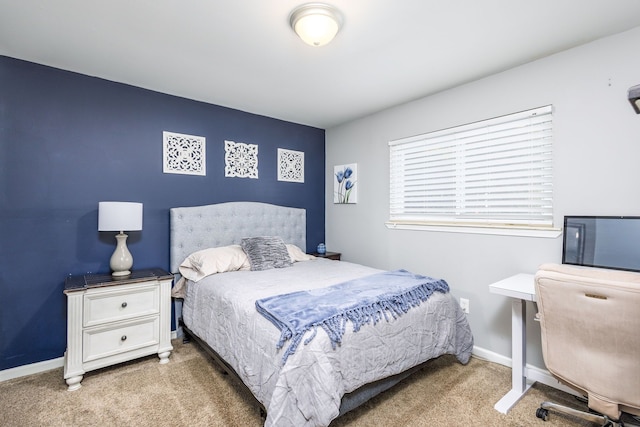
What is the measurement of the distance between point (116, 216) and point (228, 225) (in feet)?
3.60

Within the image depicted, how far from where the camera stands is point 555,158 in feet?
7.41

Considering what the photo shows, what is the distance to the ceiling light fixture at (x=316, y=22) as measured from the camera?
1.74 metres

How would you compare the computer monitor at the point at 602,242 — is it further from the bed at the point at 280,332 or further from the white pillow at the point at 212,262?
the white pillow at the point at 212,262

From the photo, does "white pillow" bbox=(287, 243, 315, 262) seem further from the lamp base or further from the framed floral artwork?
the lamp base

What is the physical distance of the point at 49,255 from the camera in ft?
8.16

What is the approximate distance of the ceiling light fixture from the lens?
1738 millimetres

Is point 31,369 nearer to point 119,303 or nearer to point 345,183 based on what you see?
point 119,303

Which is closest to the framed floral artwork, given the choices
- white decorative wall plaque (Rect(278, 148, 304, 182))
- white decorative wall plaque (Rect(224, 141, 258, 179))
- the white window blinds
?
white decorative wall plaque (Rect(278, 148, 304, 182))

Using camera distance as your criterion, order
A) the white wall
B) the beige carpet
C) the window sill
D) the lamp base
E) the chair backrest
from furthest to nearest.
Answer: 1. the lamp base
2. the window sill
3. the white wall
4. the beige carpet
5. the chair backrest

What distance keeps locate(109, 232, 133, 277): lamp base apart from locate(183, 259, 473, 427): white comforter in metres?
0.55

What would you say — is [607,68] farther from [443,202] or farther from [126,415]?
[126,415]

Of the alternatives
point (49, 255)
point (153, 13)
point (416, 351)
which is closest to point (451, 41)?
point (153, 13)

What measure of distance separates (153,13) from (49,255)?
2026 millimetres

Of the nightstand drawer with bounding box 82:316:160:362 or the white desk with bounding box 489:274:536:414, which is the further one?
the nightstand drawer with bounding box 82:316:160:362
